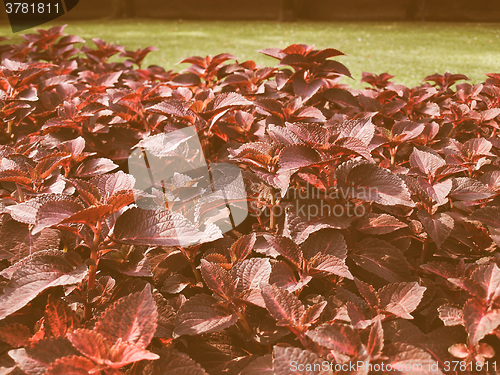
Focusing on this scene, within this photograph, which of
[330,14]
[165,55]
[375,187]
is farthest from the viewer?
[330,14]

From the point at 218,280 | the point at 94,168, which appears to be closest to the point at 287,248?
the point at 218,280

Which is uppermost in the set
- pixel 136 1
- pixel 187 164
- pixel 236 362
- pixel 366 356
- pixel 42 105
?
pixel 136 1

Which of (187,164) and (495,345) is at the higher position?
(187,164)

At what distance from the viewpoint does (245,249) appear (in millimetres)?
1123

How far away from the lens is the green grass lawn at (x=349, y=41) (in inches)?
Answer: 164

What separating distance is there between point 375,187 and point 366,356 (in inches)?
17.9

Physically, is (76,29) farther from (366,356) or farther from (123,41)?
(366,356)

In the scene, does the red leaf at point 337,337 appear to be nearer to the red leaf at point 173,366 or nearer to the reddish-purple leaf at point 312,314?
the reddish-purple leaf at point 312,314

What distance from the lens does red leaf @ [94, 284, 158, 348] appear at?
2.71ft

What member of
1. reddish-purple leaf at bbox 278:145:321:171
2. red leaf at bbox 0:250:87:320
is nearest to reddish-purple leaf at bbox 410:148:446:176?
reddish-purple leaf at bbox 278:145:321:171

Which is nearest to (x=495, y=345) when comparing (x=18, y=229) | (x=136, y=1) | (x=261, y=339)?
(x=261, y=339)

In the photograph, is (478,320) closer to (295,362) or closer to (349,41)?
(295,362)

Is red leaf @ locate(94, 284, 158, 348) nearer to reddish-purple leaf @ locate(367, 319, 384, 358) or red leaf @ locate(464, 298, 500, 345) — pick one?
reddish-purple leaf @ locate(367, 319, 384, 358)

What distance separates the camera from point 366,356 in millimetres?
808
